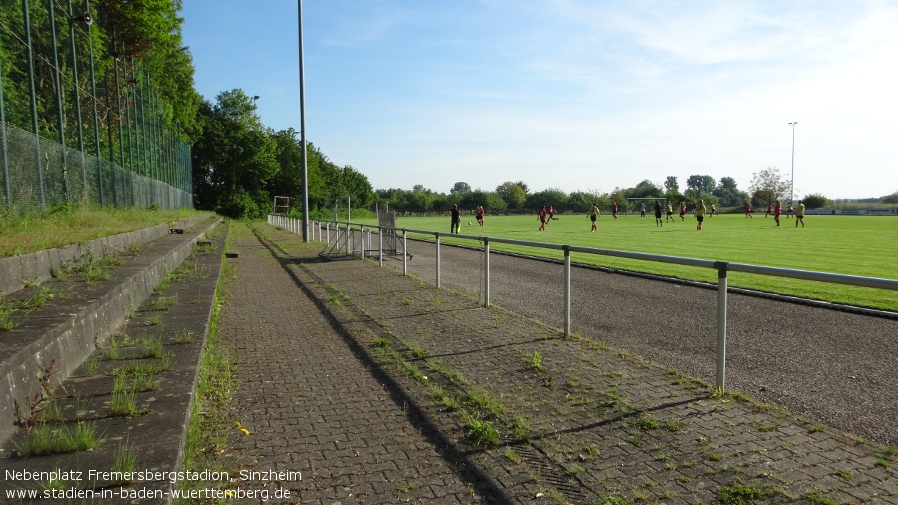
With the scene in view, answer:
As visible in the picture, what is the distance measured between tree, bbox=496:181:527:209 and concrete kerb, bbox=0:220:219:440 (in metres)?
134

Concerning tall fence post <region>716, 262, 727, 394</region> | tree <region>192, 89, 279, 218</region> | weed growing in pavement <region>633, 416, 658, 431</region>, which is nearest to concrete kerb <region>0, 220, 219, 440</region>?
weed growing in pavement <region>633, 416, 658, 431</region>

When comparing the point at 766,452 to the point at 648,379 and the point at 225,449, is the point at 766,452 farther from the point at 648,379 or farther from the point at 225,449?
the point at 225,449

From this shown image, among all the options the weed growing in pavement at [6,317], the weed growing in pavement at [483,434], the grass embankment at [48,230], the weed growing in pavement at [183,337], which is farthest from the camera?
the grass embankment at [48,230]

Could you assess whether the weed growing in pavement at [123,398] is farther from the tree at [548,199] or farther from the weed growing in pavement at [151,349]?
the tree at [548,199]

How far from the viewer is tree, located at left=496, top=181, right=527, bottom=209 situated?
465 ft

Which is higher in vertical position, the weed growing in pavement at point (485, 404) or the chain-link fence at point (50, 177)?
the chain-link fence at point (50, 177)

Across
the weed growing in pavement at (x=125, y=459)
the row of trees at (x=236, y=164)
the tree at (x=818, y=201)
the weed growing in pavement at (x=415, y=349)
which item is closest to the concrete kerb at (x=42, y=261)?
the weed growing in pavement at (x=125, y=459)

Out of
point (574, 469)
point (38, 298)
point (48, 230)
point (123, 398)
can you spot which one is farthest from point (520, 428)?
point (48, 230)

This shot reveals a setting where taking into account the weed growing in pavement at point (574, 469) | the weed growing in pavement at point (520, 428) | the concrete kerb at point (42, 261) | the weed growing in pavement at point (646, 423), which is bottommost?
the weed growing in pavement at point (574, 469)

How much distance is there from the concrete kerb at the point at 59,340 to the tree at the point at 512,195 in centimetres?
13421

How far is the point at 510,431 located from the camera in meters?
4.21

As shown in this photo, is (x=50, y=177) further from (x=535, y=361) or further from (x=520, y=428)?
(x=520, y=428)

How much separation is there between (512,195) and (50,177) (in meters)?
138

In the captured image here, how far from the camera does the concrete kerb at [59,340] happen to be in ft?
10.5
